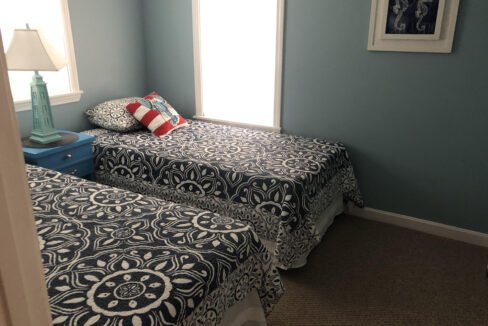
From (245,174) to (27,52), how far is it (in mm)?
1555

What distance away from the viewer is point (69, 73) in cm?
319

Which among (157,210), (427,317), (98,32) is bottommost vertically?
(427,317)

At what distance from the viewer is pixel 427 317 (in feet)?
6.63

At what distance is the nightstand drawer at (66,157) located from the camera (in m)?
2.58

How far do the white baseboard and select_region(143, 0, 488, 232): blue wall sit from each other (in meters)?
0.04

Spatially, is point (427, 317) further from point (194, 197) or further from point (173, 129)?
point (173, 129)

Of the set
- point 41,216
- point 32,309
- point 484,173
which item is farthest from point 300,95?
point 32,309

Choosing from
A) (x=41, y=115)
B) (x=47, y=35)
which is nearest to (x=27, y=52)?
(x=41, y=115)

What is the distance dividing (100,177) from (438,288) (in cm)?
238

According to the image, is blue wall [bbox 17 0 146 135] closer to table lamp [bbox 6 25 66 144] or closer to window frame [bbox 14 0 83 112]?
window frame [bbox 14 0 83 112]

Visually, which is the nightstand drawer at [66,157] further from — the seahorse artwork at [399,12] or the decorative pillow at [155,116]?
the seahorse artwork at [399,12]

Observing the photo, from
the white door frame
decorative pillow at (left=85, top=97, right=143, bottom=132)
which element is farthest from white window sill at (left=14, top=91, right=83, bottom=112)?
the white door frame

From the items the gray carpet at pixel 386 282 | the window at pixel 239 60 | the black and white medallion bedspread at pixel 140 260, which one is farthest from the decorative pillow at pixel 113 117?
the gray carpet at pixel 386 282

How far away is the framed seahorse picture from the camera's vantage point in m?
2.44
